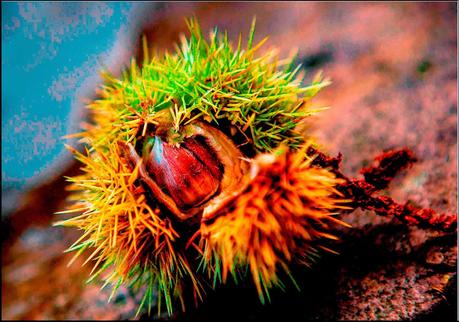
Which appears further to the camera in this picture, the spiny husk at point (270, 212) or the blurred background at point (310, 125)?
the blurred background at point (310, 125)

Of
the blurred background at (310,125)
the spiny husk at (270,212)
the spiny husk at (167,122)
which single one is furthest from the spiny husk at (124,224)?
the blurred background at (310,125)

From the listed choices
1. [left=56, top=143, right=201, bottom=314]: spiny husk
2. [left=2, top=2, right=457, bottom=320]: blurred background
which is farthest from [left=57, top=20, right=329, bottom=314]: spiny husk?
[left=2, top=2, right=457, bottom=320]: blurred background

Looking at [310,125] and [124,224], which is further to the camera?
[310,125]

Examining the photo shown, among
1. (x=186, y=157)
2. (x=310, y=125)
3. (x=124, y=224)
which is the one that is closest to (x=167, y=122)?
(x=186, y=157)

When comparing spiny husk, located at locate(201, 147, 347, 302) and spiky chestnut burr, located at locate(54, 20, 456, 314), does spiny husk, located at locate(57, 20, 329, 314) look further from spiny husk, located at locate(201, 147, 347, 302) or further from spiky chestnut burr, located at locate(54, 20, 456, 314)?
spiny husk, located at locate(201, 147, 347, 302)

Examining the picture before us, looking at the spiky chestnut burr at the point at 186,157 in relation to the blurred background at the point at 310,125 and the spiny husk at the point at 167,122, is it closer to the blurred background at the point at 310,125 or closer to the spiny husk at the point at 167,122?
the spiny husk at the point at 167,122

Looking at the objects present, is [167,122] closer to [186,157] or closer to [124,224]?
[186,157]

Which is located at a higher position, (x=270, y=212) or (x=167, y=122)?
(x=167, y=122)

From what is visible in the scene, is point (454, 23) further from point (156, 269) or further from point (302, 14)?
point (156, 269)

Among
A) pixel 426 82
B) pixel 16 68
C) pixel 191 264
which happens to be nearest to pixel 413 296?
pixel 191 264
